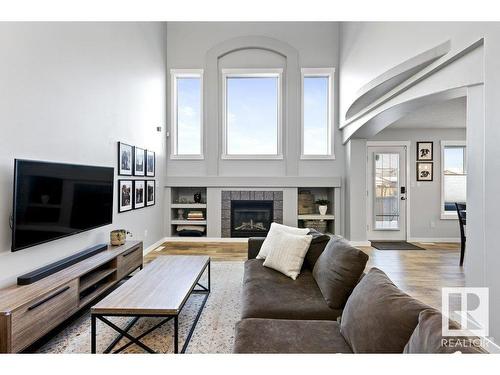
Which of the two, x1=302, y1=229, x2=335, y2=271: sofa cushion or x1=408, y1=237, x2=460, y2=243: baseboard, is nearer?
x1=302, y1=229, x2=335, y2=271: sofa cushion

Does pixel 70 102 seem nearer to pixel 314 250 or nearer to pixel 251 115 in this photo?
pixel 314 250

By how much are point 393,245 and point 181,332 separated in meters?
4.54

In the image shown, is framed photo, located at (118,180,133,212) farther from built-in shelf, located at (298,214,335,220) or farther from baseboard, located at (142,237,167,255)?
built-in shelf, located at (298,214,335,220)

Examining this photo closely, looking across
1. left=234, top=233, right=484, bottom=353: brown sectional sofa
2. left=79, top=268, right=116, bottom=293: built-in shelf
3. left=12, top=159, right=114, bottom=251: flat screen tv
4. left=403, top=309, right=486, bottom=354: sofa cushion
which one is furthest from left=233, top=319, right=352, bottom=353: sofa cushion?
left=12, top=159, right=114, bottom=251: flat screen tv

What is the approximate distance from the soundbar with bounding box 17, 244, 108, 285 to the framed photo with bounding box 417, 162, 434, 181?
5896mm

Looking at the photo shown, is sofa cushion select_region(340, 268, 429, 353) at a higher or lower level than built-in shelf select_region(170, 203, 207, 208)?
lower

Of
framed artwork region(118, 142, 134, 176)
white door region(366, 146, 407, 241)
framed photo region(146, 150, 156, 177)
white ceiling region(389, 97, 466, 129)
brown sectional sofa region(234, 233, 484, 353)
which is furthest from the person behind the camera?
white door region(366, 146, 407, 241)

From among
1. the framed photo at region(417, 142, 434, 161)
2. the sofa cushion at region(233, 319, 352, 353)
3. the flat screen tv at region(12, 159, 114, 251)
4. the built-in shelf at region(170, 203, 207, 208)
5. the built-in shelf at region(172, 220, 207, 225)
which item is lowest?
the sofa cushion at region(233, 319, 352, 353)

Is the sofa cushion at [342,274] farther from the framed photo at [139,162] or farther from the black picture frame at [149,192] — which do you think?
the black picture frame at [149,192]

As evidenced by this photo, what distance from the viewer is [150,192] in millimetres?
4785

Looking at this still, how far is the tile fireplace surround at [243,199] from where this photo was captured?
5.73m

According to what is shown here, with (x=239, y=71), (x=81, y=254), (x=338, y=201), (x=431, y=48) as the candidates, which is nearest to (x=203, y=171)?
(x=239, y=71)

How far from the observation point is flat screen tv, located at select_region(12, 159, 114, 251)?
6.75 feet

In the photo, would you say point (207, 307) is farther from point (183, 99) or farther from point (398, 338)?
point (183, 99)
